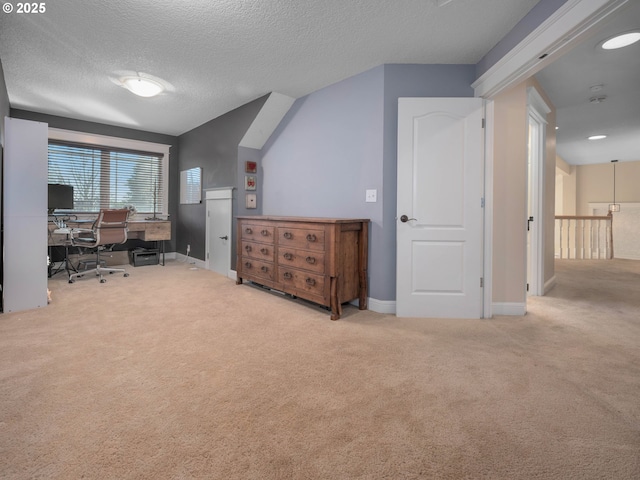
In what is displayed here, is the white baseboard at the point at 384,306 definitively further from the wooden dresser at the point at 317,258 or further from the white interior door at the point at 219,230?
the white interior door at the point at 219,230

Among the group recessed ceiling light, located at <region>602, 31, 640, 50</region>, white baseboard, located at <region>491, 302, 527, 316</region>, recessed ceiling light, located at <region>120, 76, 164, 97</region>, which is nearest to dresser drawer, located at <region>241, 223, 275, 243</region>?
recessed ceiling light, located at <region>120, 76, 164, 97</region>

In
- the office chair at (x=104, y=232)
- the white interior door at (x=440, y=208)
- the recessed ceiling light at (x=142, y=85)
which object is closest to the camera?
the white interior door at (x=440, y=208)

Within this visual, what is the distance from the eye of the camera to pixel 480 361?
2.09 m

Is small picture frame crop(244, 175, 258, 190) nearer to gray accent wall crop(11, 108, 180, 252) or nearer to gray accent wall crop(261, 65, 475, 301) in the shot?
gray accent wall crop(261, 65, 475, 301)

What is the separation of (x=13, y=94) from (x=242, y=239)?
3.52 m

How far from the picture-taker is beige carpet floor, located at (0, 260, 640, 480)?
1216 mm

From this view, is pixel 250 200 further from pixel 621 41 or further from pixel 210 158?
pixel 621 41

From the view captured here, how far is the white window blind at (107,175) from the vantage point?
17.0 ft

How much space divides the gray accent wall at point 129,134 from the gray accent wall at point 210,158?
16cm

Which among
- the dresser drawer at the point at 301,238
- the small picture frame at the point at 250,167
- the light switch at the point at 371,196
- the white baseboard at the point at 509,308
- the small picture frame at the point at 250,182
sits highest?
the small picture frame at the point at 250,167

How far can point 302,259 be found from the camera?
10.6ft

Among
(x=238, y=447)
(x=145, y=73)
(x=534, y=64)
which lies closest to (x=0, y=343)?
(x=238, y=447)

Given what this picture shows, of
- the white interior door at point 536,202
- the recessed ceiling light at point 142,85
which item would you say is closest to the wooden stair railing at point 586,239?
the white interior door at point 536,202

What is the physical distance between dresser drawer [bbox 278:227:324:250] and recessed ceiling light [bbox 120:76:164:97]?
7.12 ft
